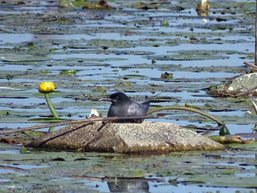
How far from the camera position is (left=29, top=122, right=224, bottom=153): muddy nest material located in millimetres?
7734

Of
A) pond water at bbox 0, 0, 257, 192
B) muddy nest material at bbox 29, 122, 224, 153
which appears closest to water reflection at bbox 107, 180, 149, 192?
pond water at bbox 0, 0, 257, 192

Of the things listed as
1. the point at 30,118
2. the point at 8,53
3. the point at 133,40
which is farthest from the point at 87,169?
the point at 133,40

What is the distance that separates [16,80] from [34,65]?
1667 mm

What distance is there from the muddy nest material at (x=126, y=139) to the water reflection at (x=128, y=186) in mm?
1152

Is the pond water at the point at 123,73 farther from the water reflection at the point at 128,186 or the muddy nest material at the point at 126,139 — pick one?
the muddy nest material at the point at 126,139

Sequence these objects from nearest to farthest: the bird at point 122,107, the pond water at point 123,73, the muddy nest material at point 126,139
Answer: the pond water at point 123,73 < the muddy nest material at point 126,139 < the bird at point 122,107

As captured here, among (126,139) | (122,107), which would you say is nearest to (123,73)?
(122,107)

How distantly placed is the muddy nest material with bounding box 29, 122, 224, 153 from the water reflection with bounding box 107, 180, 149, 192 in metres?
1.15

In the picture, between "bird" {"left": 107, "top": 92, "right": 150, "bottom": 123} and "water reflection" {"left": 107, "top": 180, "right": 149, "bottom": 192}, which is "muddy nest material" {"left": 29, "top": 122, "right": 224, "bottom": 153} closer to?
"bird" {"left": 107, "top": 92, "right": 150, "bottom": 123}

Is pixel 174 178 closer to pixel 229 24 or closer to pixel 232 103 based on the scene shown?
pixel 232 103

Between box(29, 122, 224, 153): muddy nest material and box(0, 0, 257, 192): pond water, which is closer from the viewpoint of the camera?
box(0, 0, 257, 192): pond water

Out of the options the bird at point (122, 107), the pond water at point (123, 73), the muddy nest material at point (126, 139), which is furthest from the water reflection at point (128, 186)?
the bird at point (122, 107)

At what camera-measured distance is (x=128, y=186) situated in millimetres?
6410

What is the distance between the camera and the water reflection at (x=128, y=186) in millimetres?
6328
